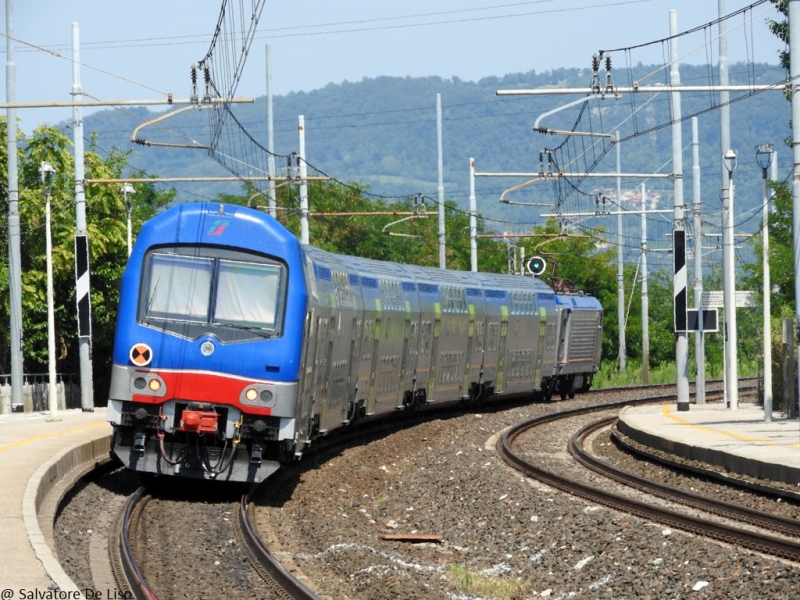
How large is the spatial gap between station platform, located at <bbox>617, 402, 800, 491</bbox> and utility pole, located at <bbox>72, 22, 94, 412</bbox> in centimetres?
1202

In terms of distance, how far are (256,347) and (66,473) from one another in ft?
9.86

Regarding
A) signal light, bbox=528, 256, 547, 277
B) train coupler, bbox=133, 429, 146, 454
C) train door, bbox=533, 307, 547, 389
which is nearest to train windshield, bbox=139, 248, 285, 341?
train coupler, bbox=133, 429, 146, 454

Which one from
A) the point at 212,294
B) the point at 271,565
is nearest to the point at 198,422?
the point at 212,294

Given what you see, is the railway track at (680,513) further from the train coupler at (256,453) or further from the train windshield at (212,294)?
the train windshield at (212,294)

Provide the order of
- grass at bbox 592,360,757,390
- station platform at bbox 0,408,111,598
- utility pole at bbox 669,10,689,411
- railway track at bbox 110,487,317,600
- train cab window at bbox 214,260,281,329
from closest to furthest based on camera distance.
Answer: station platform at bbox 0,408,111,598, railway track at bbox 110,487,317,600, train cab window at bbox 214,260,281,329, utility pole at bbox 669,10,689,411, grass at bbox 592,360,757,390

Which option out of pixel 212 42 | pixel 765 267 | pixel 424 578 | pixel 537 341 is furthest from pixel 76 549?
pixel 537 341

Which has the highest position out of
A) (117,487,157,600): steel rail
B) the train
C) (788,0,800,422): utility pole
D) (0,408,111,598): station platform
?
(788,0,800,422): utility pole

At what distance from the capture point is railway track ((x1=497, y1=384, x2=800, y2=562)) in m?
13.5

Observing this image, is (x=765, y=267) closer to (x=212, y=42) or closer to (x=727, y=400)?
(x=727, y=400)

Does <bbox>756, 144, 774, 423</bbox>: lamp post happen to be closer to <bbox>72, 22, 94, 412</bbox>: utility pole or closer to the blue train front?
the blue train front

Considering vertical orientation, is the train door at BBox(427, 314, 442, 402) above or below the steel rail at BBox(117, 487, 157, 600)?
above

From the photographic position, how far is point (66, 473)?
1783 centimetres

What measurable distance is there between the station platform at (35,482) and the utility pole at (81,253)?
4113mm

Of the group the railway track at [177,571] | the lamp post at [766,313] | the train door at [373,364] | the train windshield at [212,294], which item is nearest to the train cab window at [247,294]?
the train windshield at [212,294]
